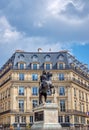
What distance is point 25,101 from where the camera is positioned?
95.1 meters

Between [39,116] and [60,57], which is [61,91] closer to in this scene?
[60,57]

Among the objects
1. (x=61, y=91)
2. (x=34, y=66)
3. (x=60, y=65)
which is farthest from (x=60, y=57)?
(x=61, y=91)

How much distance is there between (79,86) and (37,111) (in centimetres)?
6489

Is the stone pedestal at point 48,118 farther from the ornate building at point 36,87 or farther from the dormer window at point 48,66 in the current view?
the dormer window at point 48,66

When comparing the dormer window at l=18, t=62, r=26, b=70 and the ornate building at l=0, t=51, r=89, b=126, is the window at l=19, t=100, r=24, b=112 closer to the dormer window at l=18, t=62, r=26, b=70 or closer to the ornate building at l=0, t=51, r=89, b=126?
the ornate building at l=0, t=51, r=89, b=126

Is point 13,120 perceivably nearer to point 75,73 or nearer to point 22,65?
point 22,65

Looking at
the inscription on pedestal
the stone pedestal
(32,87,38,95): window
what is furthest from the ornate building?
the stone pedestal

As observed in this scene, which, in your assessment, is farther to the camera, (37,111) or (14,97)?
(14,97)

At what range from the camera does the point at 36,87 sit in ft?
318

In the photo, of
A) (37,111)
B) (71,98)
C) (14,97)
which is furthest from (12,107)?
(37,111)

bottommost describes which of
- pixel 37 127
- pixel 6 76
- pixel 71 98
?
pixel 37 127

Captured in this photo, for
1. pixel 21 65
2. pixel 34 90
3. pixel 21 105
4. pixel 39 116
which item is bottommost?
pixel 39 116

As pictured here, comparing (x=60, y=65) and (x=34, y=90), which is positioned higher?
(x=60, y=65)

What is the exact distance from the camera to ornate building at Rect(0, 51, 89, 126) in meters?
94.0
